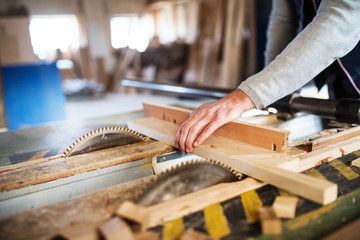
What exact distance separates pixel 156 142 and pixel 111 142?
196 mm

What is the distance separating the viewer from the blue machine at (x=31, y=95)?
14.5 feet

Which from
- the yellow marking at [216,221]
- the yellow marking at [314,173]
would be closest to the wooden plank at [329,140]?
the yellow marking at [314,173]

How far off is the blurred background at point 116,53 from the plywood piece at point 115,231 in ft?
4.60

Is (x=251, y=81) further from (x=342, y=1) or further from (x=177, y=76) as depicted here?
(x=177, y=76)

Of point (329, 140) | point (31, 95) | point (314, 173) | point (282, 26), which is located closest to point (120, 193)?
point (314, 173)

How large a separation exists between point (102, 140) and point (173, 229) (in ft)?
2.18

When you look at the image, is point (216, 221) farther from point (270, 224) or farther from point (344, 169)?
point (344, 169)

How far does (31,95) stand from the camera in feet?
15.1

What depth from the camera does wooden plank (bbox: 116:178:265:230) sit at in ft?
2.43

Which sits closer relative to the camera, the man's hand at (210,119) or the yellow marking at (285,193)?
the yellow marking at (285,193)

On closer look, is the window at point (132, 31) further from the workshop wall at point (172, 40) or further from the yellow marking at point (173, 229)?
the yellow marking at point (173, 229)

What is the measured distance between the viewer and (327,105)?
1.50m

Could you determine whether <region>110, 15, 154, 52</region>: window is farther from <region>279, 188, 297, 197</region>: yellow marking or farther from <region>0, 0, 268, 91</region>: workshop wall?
<region>279, 188, 297, 197</region>: yellow marking

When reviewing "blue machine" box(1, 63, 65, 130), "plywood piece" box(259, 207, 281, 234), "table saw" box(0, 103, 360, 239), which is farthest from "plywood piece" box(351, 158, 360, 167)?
"blue machine" box(1, 63, 65, 130)
